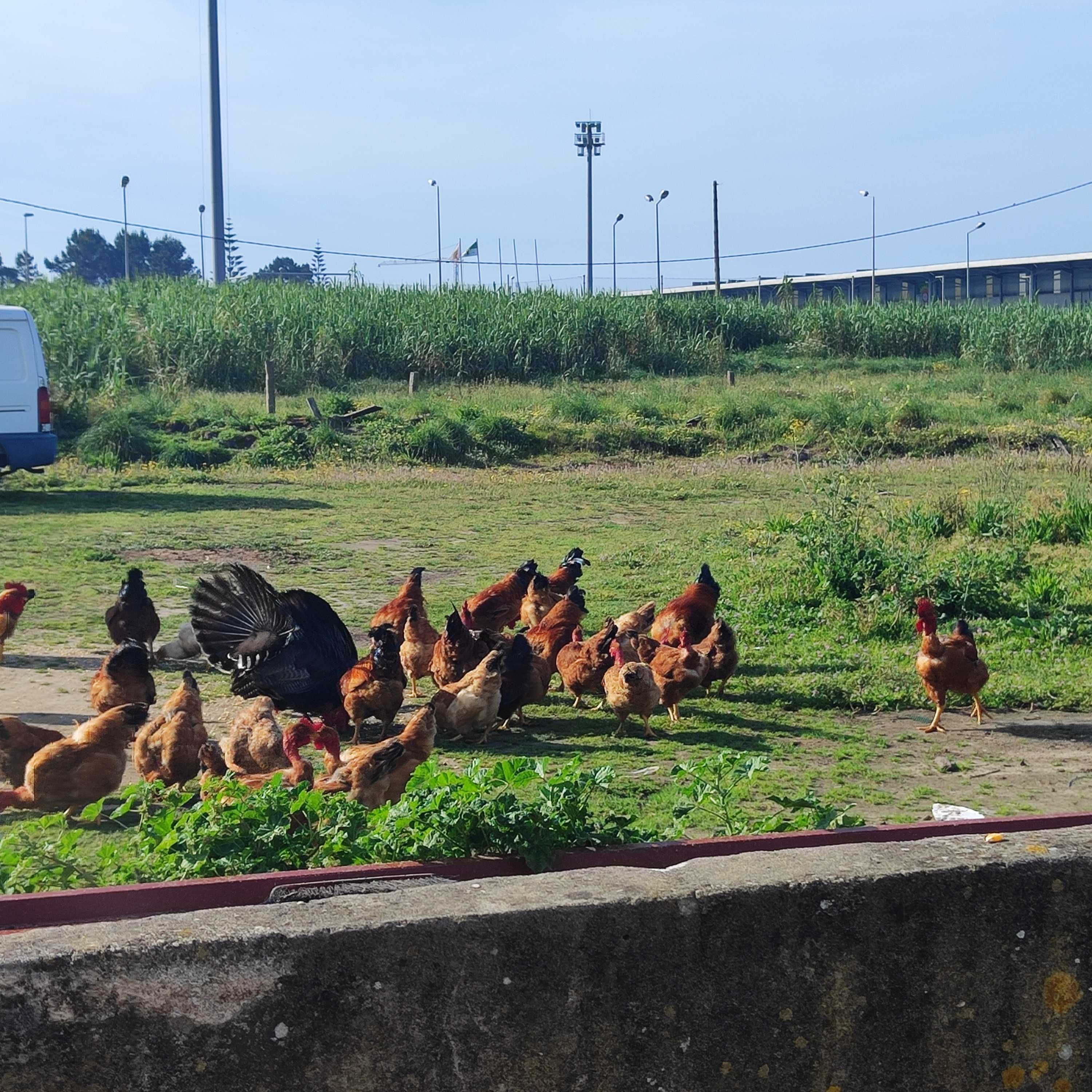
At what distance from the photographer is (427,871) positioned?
129 inches

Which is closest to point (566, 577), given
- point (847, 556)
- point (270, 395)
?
point (847, 556)

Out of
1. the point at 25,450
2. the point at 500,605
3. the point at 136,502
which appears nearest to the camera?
the point at 500,605

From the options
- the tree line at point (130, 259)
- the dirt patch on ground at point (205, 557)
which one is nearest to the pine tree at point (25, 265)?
the tree line at point (130, 259)

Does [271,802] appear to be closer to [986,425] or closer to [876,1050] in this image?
[876,1050]

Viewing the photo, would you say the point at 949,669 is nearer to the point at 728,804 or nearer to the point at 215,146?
the point at 728,804

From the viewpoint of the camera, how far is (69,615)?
9.41 m

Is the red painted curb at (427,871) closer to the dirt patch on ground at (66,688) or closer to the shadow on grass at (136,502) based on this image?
the dirt patch on ground at (66,688)

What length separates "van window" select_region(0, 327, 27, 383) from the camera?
16.1m

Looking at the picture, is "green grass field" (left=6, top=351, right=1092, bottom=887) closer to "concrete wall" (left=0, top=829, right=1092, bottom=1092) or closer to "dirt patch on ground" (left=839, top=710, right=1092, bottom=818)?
"dirt patch on ground" (left=839, top=710, right=1092, bottom=818)

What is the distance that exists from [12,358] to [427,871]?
14892 millimetres

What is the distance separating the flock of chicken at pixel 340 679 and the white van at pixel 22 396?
28.6ft

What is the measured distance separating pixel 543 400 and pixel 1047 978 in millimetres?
23930

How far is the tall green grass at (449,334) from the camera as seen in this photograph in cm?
2805

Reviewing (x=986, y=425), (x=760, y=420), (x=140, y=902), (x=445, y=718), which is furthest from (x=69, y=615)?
(x=986, y=425)
